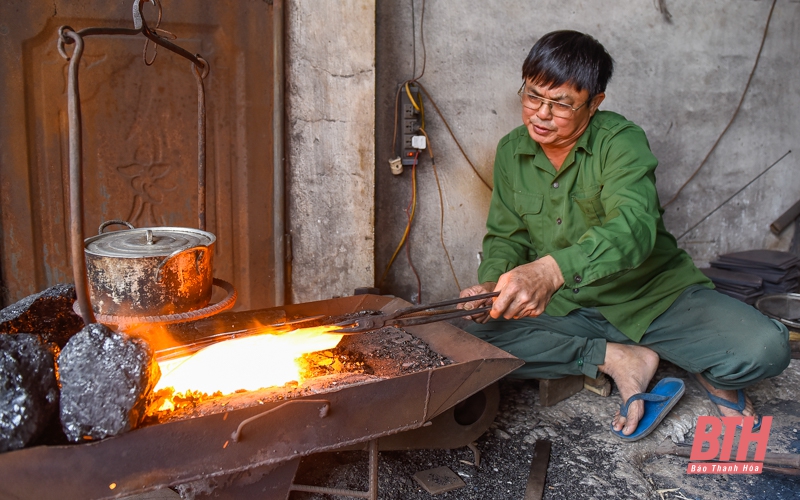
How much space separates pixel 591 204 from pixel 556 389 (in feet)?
3.36

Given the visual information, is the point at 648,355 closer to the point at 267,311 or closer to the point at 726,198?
the point at 267,311

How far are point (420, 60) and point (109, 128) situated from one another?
1907mm

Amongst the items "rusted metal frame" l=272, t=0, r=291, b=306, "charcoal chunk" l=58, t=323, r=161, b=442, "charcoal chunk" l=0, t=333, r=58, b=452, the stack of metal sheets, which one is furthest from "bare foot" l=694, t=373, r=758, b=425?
"charcoal chunk" l=0, t=333, r=58, b=452

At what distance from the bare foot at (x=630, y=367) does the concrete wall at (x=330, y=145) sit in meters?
1.48

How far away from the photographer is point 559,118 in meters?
3.03

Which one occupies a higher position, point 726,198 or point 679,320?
point 726,198

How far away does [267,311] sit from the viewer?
9.61 feet

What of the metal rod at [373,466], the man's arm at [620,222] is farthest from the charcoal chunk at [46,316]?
the man's arm at [620,222]

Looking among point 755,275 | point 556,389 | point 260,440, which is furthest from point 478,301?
point 755,275

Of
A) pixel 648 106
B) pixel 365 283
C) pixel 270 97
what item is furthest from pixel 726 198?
pixel 270 97

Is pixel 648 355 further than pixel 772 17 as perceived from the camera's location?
No

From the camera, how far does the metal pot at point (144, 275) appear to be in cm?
196

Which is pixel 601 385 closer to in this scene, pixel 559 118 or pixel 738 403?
pixel 738 403

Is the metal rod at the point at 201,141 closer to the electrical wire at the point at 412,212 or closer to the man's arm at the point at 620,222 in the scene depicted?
the man's arm at the point at 620,222
